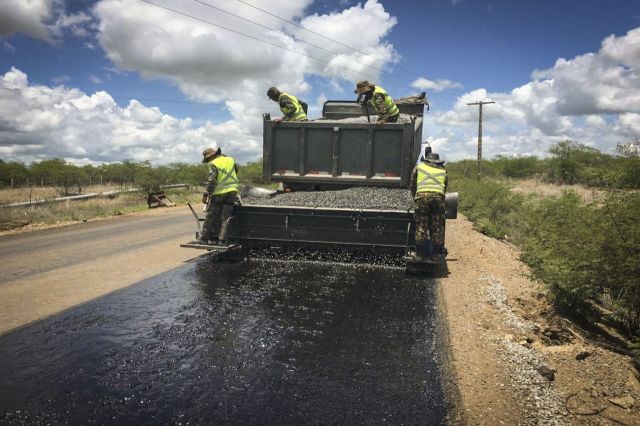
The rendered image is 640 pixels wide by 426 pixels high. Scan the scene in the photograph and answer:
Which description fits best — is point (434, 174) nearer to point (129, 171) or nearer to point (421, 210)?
point (421, 210)

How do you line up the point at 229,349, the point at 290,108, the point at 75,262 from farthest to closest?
the point at 290,108 → the point at 75,262 → the point at 229,349

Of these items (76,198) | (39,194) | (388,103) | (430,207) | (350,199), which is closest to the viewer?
(430,207)

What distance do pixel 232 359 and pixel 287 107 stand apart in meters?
5.60

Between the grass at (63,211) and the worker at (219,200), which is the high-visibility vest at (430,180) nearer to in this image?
the worker at (219,200)

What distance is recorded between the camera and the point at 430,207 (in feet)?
19.1

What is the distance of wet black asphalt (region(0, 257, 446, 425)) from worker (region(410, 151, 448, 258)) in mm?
788

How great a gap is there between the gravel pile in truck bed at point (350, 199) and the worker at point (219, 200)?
523mm

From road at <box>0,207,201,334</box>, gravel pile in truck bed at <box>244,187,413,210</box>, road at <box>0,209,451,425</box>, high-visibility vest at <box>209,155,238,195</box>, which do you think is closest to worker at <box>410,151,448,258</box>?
gravel pile in truck bed at <box>244,187,413,210</box>

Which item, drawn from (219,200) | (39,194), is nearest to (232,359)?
(219,200)

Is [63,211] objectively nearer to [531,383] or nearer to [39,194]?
[39,194]

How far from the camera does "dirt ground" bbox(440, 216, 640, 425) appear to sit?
8.78 feet

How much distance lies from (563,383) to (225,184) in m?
4.99

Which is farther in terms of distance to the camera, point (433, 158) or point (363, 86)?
point (363, 86)

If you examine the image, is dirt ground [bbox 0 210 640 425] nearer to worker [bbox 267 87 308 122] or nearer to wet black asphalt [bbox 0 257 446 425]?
wet black asphalt [bbox 0 257 446 425]
